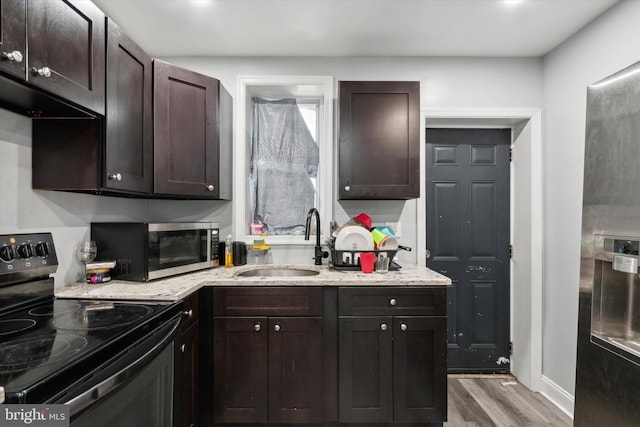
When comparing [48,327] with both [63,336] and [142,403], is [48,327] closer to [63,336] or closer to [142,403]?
[63,336]

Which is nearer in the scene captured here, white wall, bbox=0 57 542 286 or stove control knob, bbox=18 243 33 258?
stove control knob, bbox=18 243 33 258

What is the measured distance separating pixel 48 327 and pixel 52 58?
99cm

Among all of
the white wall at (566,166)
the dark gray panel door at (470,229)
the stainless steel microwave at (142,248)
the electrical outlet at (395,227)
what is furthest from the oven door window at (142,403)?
the white wall at (566,166)

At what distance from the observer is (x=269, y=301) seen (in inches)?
73.7

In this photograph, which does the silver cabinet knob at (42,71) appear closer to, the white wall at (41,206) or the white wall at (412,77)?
the white wall at (41,206)

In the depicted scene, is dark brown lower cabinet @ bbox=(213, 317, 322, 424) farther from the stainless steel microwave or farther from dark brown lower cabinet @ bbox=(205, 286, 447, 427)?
the stainless steel microwave

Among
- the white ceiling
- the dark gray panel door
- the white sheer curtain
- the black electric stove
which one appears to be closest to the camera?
the black electric stove

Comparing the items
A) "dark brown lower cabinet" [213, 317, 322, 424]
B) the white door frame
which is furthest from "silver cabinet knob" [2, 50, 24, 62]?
the white door frame

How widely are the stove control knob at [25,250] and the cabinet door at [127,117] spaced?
41 cm

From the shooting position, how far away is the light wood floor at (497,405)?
Result: 81.7 inches

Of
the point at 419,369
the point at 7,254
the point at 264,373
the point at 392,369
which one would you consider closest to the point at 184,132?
the point at 7,254

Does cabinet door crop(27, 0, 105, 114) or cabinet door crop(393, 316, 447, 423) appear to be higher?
cabinet door crop(27, 0, 105, 114)

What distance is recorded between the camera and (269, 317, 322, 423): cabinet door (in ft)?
6.04

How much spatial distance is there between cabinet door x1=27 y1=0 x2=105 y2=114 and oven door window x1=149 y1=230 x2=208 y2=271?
744 mm
